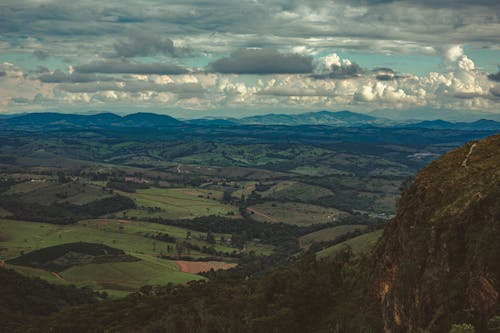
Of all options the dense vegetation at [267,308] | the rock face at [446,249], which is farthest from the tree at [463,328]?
the dense vegetation at [267,308]

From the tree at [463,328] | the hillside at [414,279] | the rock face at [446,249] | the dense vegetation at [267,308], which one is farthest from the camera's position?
the dense vegetation at [267,308]

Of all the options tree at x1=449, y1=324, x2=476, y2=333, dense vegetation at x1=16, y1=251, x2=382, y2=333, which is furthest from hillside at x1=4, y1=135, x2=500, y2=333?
tree at x1=449, y1=324, x2=476, y2=333

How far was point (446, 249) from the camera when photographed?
4925cm

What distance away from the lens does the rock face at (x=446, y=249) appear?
43719mm

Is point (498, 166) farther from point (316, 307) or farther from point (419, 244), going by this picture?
point (316, 307)

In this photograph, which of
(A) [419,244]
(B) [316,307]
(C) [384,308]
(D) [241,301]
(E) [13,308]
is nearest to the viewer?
(A) [419,244]

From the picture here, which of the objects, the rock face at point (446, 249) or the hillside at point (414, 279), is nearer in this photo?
the rock face at point (446, 249)

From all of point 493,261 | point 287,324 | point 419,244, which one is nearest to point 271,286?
point 287,324

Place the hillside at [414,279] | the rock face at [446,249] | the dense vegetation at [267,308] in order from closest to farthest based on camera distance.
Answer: the rock face at [446,249] < the hillside at [414,279] < the dense vegetation at [267,308]

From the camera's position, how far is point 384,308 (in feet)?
187

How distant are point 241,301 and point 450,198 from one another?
52214 millimetres

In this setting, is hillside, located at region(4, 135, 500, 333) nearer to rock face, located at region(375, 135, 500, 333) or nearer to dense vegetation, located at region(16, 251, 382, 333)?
rock face, located at region(375, 135, 500, 333)

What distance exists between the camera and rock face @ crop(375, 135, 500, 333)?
43.7m

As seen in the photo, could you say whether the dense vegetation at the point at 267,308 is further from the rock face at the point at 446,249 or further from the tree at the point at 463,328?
the tree at the point at 463,328
